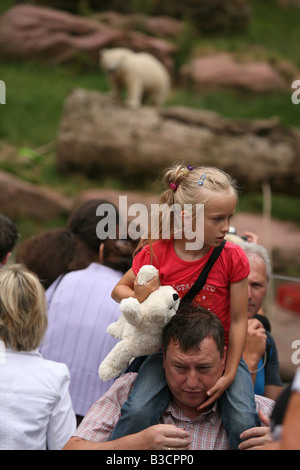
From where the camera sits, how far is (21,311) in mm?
2252

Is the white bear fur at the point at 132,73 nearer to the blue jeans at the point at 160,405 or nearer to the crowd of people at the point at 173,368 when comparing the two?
the crowd of people at the point at 173,368

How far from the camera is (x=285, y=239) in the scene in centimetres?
718

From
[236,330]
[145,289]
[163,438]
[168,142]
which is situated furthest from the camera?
[168,142]

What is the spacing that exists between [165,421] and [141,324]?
379 mm

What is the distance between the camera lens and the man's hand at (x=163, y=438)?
1.96 metres

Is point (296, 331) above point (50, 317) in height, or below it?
below

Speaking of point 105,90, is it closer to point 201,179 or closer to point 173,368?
point 201,179

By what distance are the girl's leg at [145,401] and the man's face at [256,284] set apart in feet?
2.69

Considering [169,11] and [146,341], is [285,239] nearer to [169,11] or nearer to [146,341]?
[146,341]

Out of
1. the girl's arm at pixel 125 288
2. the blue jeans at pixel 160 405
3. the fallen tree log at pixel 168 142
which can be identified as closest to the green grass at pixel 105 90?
the fallen tree log at pixel 168 142

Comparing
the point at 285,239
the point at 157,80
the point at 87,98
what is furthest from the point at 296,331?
the point at 157,80
